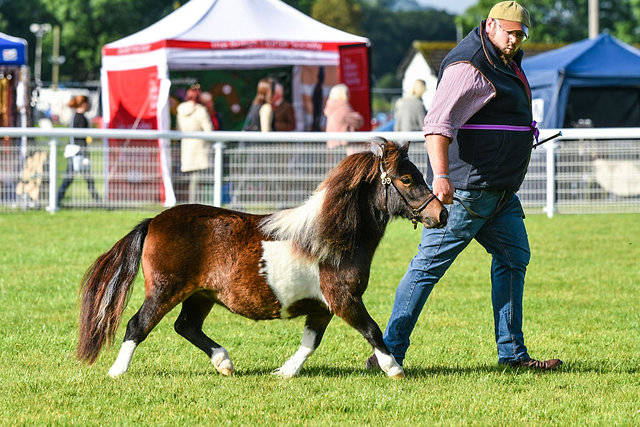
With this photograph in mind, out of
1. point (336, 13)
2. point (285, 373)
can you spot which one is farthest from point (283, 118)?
point (336, 13)

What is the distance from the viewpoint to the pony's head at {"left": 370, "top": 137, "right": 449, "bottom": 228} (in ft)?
17.6

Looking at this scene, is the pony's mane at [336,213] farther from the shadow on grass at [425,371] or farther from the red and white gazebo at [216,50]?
the red and white gazebo at [216,50]

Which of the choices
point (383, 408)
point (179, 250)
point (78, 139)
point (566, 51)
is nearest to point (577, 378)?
point (383, 408)

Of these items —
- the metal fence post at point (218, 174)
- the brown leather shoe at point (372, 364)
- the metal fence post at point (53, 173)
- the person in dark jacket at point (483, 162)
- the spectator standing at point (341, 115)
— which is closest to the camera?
the person in dark jacket at point (483, 162)

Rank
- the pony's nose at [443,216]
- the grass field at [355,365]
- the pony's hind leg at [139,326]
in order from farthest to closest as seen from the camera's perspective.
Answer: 1. the pony's hind leg at [139,326]
2. the pony's nose at [443,216]
3. the grass field at [355,365]

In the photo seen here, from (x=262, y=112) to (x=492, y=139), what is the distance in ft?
37.2

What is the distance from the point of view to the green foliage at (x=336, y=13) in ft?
323

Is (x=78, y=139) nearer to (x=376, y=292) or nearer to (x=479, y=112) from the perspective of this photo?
(x=376, y=292)

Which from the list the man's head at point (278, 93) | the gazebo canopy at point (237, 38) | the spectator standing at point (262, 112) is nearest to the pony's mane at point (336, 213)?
the spectator standing at point (262, 112)

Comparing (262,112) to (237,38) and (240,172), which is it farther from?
(240,172)

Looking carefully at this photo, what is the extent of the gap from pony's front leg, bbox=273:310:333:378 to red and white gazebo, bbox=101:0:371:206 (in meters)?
11.5

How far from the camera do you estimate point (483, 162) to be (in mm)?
5633

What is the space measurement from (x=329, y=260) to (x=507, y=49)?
64.0 inches

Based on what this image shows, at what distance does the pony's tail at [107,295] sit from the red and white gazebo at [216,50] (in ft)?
36.6
